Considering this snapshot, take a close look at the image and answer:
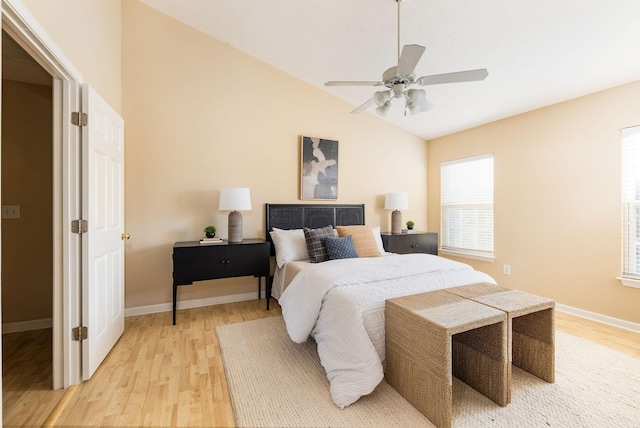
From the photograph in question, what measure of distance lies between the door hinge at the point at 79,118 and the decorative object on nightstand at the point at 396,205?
349 centimetres

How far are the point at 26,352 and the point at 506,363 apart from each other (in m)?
3.51

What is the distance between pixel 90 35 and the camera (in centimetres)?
223

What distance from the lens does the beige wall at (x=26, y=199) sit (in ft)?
8.85

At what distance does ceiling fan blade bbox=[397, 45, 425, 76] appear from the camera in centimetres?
171

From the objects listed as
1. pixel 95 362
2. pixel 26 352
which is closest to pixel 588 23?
pixel 95 362

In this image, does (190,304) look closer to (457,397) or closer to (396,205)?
(457,397)

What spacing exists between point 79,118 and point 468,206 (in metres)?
4.48

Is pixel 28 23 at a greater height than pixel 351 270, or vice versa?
pixel 28 23

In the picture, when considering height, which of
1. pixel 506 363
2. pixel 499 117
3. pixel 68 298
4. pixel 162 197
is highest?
pixel 499 117

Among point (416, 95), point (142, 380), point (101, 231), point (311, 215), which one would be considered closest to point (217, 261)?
point (101, 231)

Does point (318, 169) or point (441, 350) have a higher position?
point (318, 169)

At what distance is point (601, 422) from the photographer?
63.9 inches

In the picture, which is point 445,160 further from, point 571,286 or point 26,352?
point 26,352

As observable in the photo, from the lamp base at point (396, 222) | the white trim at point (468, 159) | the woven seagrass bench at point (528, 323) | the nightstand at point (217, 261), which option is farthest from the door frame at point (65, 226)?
the white trim at point (468, 159)
